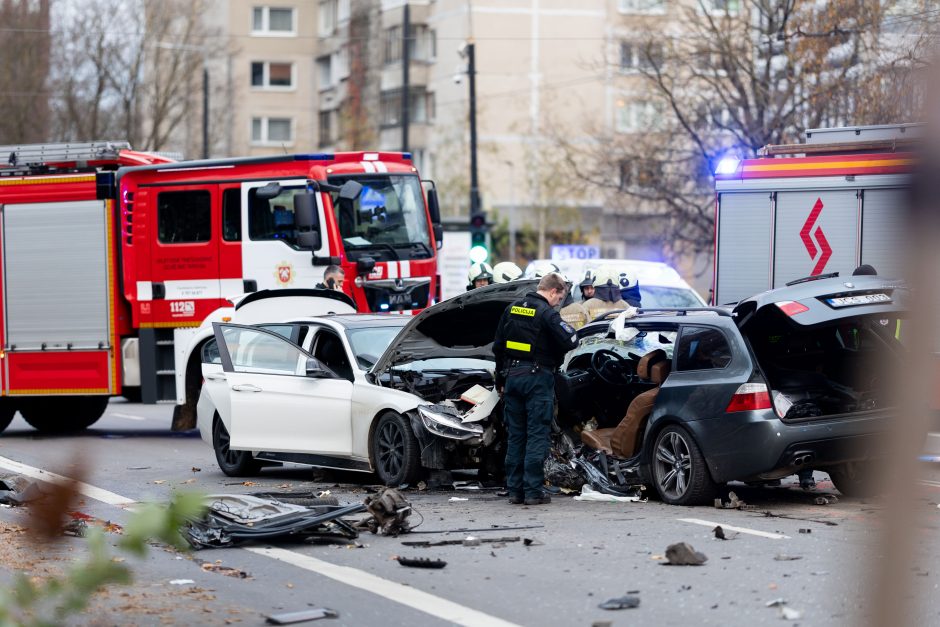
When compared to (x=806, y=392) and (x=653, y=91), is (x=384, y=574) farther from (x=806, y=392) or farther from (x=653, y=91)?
(x=653, y=91)

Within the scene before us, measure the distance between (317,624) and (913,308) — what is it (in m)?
4.52

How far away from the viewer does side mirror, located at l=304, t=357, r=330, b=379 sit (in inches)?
474

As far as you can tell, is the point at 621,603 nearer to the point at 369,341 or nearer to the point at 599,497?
the point at 599,497

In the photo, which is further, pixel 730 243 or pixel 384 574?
pixel 730 243

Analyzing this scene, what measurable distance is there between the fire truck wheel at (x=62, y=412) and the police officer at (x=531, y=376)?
9.30 metres

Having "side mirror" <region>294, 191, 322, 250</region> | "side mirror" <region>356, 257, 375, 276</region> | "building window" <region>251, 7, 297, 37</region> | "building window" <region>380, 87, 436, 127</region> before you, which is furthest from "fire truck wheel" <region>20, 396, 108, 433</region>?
"building window" <region>251, 7, 297, 37</region>

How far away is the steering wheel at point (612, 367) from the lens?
11.5 m

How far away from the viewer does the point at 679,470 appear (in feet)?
33.6

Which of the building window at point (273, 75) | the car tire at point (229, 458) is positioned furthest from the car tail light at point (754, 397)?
the building window at point (273, 75)

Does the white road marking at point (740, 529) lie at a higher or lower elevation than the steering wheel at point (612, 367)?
lower

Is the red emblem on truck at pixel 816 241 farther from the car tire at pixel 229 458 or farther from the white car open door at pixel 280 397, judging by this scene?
the car tire at pixel 229 458

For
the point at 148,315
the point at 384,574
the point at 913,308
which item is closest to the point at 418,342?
the point at 384,574

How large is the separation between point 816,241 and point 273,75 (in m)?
55.6

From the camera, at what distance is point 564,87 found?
5766cm
